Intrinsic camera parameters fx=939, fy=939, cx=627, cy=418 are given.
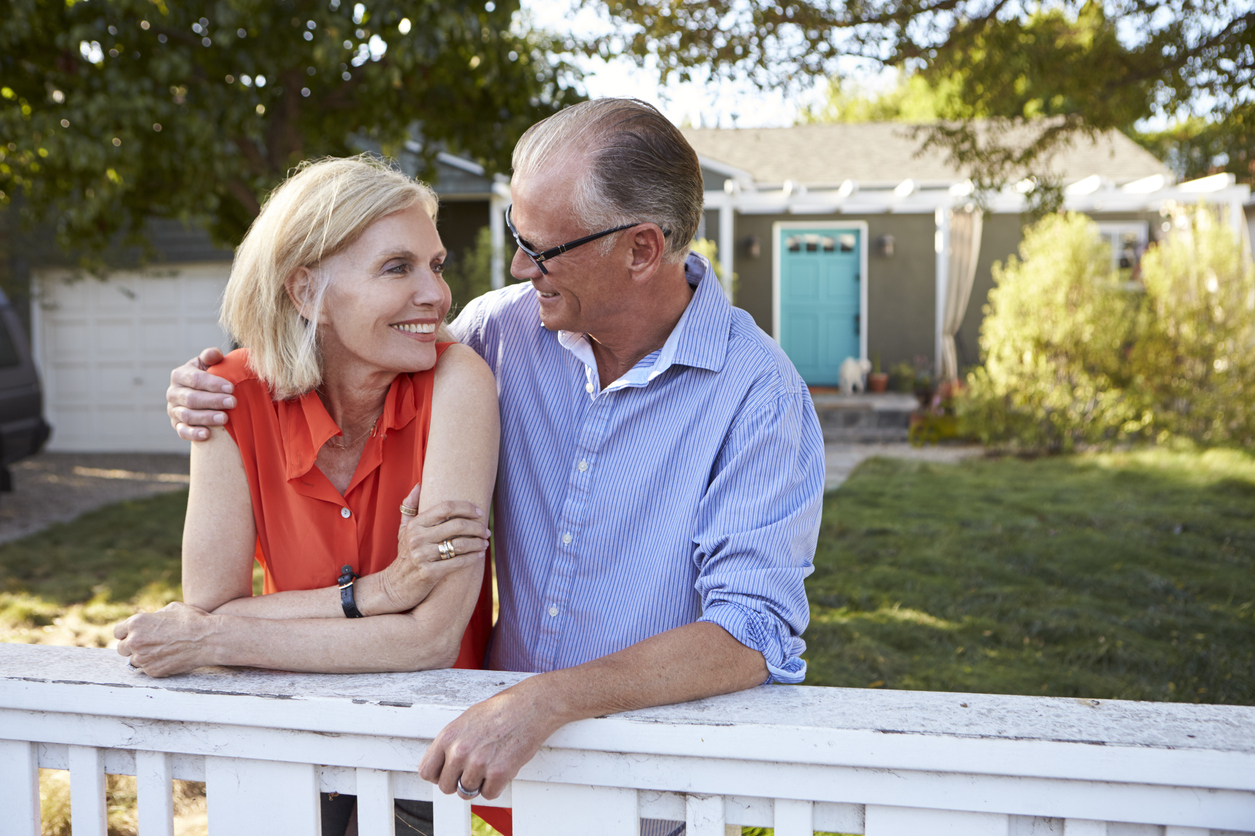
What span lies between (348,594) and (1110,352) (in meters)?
9.34

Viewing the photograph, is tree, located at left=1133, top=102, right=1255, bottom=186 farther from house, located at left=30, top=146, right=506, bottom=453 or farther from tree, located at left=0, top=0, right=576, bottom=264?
house, located at left=30, top=146, right=506, bottom=453

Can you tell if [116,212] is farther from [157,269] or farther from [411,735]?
[411,735]

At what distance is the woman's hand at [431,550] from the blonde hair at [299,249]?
41 centimetres

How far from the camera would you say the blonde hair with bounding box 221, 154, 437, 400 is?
1.66m

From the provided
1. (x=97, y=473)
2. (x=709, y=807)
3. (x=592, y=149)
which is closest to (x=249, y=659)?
(x=709, y=807)

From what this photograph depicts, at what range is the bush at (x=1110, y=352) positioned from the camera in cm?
929

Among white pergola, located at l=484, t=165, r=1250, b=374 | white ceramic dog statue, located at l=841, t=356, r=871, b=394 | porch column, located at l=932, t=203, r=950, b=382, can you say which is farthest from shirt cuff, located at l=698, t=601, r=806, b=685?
porch column, located at l=932, t=203, r=950, b=382

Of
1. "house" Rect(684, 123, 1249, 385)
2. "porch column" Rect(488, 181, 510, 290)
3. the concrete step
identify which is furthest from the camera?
"house" Rect(684, 123, 1249, 385)

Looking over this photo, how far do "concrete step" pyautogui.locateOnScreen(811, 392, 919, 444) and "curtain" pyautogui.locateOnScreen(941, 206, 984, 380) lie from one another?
1.99m

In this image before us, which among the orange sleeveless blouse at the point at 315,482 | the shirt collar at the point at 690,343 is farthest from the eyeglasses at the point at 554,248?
the orange sleeveless blouse at the point at 315,482

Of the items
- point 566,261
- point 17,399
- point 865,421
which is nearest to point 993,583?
point 566,261

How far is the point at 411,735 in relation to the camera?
122 cm

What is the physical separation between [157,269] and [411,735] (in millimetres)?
11885

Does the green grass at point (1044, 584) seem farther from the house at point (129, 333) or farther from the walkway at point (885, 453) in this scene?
the house at point (129, 333)
